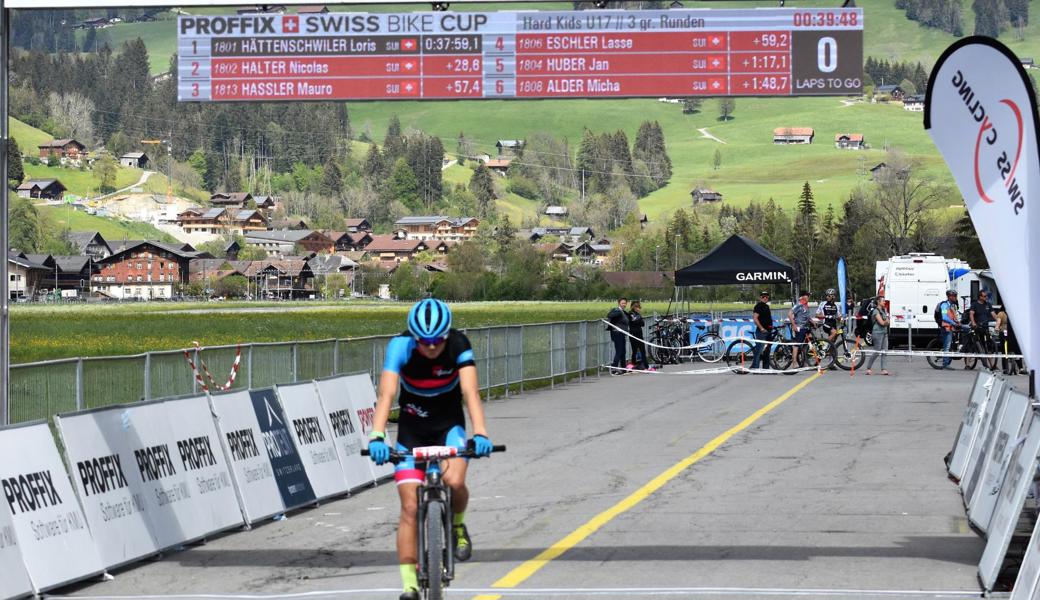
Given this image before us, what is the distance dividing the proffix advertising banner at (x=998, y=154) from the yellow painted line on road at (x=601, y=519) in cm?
349

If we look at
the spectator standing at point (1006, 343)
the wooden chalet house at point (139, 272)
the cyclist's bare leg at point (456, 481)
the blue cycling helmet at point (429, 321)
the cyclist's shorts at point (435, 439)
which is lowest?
the wooden chalet house at point (139, 272)

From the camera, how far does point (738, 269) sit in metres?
39.2

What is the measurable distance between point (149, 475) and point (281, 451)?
2.35 meters

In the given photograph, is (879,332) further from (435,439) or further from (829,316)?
(435,439)

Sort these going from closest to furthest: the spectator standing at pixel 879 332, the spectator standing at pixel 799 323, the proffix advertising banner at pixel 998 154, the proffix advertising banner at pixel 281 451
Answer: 1. the proffix advertising banner at pixel 998 154
2. the proffix advertising banner at pixel 281 451
3. the spectator standing at pixel 879 332
4. the spectator standing at pixel 799 323

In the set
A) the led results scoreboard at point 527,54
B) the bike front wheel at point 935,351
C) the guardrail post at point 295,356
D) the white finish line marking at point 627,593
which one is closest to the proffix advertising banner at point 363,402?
the led results scoreboard at point 527,54

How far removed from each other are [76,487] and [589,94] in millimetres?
5500

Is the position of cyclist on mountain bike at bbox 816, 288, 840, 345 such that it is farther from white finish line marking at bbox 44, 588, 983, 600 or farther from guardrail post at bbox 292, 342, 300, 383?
white finish line marking at bbox 44, 588, 983, 600

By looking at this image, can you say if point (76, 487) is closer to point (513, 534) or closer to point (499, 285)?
point (513, 534)

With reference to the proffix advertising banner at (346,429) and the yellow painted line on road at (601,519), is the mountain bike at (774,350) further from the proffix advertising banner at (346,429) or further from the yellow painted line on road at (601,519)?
the proffix advertising banner at (346,429)

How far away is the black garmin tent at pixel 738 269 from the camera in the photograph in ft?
128

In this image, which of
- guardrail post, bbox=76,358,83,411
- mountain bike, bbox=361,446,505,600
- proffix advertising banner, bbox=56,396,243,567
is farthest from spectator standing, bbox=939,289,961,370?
mountain bike, bbox=361,446,505,600

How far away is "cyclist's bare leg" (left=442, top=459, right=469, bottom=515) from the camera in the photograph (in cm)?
807

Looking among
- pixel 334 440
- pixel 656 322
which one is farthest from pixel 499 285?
pixel 334 440
